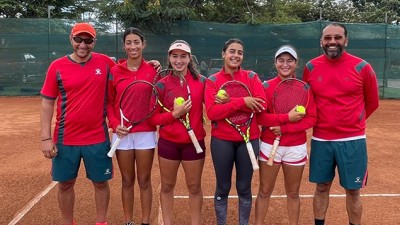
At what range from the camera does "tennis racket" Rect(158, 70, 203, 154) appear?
135 inches

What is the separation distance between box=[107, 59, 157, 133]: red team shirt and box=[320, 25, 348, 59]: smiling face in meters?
1.68

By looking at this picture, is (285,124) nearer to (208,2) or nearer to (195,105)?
(195,105)

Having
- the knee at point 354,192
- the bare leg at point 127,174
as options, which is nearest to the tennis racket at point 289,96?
the knee at point 354,192

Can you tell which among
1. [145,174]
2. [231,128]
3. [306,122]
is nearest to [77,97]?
[145,174]

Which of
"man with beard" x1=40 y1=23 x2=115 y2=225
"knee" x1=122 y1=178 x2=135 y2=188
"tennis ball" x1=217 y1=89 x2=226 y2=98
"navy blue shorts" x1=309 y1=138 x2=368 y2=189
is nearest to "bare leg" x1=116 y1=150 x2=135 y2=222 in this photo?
"knee" x1=122 y1=178 x2=135 y2=188

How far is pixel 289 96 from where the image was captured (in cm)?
351

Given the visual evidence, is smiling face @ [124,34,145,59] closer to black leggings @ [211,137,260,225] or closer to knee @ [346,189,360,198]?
black leggings @ [211,137,260,225]

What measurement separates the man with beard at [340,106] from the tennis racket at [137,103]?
1530 millimetres

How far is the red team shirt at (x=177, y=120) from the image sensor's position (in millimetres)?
3479

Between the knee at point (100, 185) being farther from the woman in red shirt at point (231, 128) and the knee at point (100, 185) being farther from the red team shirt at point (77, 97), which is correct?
the woman in red shirt at point (231, 128)

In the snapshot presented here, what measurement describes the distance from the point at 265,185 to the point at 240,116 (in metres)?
0.72

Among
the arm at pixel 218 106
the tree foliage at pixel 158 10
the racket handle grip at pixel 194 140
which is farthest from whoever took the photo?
the tree foliage at pixel 158 10

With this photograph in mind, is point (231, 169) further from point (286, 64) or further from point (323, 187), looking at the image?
point (286, 64)

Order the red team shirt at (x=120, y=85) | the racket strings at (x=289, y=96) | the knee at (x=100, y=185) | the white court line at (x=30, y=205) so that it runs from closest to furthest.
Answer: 1. the racket strings at (x=289, y=96)
2. the red team shirt at (x=120, y=85)
3. the knee at (x=100, y=185)
4. the white court line at (x=30, y=205)
